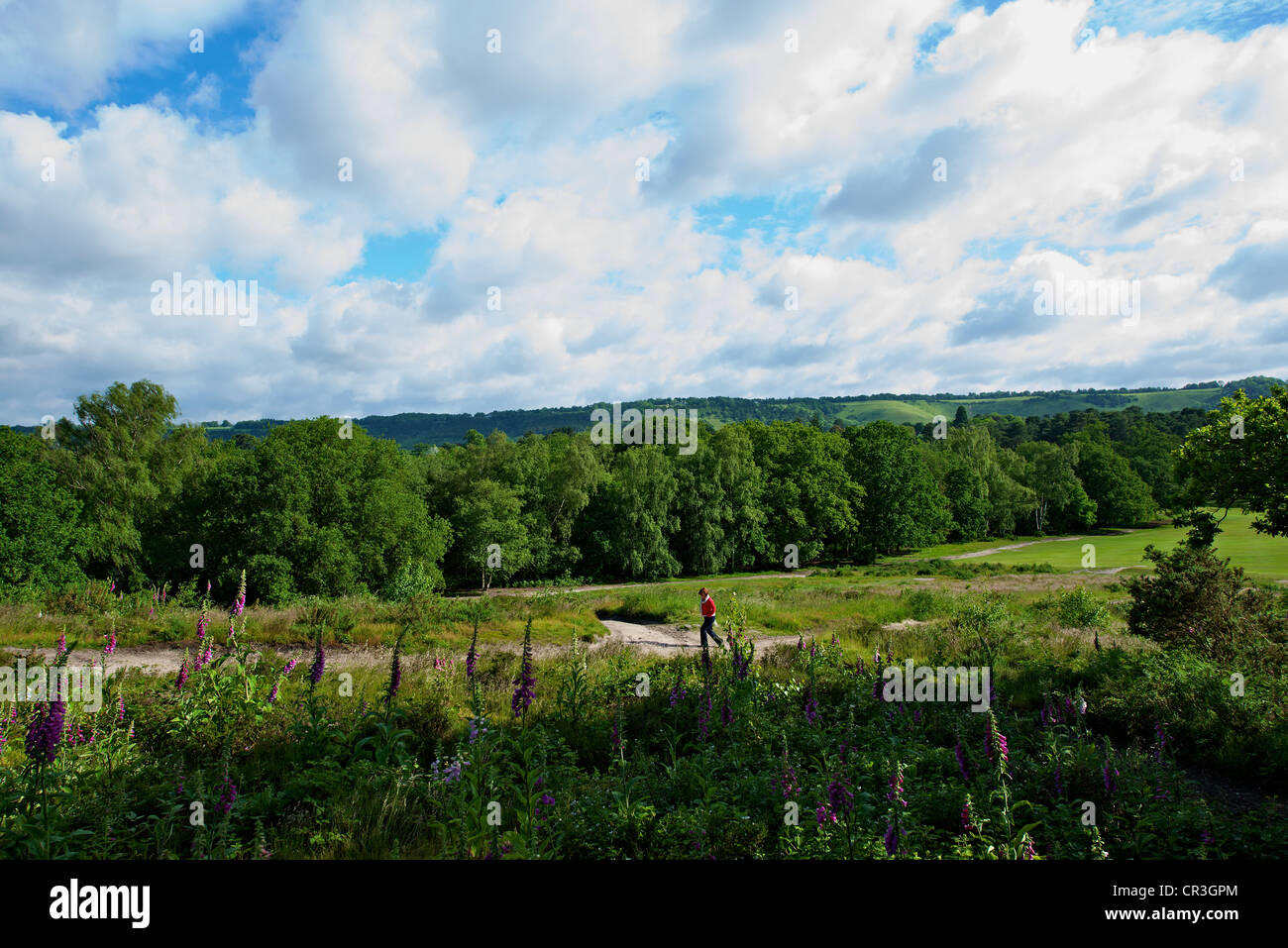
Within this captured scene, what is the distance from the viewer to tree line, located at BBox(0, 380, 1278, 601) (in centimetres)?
3491

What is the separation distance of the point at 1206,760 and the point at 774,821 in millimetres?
6999

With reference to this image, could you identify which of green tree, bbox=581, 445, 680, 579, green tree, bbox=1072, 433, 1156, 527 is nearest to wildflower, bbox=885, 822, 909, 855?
green tree, bbox=581, 445, 680, 579

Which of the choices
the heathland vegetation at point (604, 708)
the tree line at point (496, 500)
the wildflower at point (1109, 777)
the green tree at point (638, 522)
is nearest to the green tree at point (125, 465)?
the tree line at point (496, 500)

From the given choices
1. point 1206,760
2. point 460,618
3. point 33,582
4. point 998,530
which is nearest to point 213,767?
point 1206,760

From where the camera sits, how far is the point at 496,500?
5522 centimetres

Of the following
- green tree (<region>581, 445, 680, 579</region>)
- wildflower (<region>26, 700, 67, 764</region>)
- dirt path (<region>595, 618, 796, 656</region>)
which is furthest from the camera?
green tree (<region>581, 445, 680, 579</region>)

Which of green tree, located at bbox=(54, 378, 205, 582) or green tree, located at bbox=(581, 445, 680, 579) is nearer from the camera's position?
green tree, located at bbox=(54, 378, 205, 582)

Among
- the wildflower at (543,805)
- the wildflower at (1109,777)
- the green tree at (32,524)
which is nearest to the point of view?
the wildflower at (543,805)

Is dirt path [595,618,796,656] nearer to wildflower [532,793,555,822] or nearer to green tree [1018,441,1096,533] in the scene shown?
wildflower [532,793,555,822]

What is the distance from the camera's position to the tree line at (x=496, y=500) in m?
34.9

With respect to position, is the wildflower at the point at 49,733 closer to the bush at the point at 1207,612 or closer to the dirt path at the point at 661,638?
the dirt path at the point at 661,638
